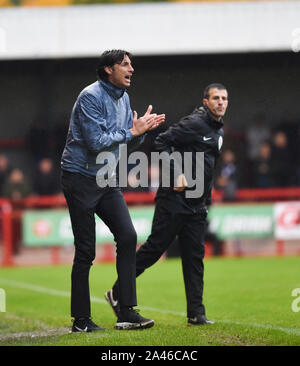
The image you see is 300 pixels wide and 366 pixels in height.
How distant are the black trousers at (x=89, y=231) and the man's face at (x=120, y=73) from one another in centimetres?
83

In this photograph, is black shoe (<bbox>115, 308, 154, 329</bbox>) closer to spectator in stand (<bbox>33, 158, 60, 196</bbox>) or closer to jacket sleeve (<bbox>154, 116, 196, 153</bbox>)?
jacket sleeve (<bbox>154, 116, 196, 153</bbox>)

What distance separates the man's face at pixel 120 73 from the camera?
22.5 ft

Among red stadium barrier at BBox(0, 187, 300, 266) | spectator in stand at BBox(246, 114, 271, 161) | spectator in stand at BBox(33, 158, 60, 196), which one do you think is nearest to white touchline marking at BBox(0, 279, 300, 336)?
red stadium barrier at BBox(0, 187, 300, 266)

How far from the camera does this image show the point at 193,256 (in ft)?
24.5

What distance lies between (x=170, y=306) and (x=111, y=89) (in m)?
3.34

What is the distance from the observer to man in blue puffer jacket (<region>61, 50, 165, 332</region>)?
6.82 m

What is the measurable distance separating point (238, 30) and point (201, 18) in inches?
40.6

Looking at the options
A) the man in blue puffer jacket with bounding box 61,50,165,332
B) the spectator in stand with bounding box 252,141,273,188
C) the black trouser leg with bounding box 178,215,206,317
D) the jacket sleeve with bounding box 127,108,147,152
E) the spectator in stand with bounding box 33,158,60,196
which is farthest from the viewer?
the spectator in stand with bounding box 33,158,60,196

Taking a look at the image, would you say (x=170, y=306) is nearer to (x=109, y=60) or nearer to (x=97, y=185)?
(x=97, y=185)

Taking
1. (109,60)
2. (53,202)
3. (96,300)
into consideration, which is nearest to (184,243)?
(109,60)

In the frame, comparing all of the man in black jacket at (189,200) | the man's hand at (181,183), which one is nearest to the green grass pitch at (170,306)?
the man in black jacket at (189,200)

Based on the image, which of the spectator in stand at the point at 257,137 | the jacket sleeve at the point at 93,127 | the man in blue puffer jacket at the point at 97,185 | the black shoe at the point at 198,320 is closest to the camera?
the jacket sleeve at the point at 93,127

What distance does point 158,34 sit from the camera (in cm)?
Result: 2208

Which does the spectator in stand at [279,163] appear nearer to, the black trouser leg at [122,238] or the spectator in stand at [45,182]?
the spectator in stand at [45,182]
